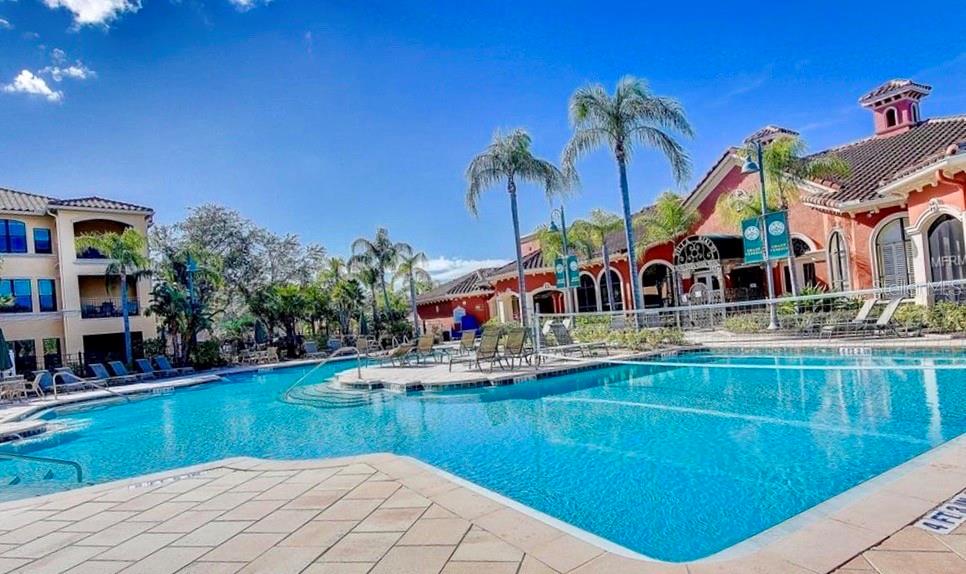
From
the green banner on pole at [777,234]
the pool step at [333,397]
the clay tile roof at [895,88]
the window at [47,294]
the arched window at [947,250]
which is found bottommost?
the pool step at [333,397]

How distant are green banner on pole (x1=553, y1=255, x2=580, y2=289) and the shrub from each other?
647 inches

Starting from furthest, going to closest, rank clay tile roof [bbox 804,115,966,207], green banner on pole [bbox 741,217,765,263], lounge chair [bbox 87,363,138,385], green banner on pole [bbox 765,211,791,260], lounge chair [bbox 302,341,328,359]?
lounge chair [bbox 302,341,328,359]
lounge chair [bbox 87,363,138,385]
clay tile roof [bbox 804,115,966,207]
green banner on pole [bbox 741,217,765,263]
green banner on pole [bbox 765,211,791,260]

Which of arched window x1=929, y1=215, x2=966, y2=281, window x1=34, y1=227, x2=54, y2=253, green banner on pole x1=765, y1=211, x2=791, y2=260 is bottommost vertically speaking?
arched window x1=929, y1=215, x2=966, y2=281

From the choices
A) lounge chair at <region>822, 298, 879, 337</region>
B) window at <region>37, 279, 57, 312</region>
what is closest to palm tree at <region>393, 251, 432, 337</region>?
window at <region>37, 279, 57, 312</region>

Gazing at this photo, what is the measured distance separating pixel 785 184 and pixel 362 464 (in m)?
18.7

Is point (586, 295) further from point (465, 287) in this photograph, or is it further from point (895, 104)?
point (895, 104)

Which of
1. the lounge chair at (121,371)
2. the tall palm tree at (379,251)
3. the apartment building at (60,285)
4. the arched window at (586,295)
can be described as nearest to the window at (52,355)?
the apartment building at (60,285)

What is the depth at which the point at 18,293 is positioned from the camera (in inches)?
1062

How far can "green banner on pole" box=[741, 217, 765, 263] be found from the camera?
60.0 ft

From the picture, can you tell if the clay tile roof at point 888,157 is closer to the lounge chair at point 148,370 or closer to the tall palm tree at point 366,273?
the tall palm tree at point 366,273

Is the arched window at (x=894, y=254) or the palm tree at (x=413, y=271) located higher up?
the palm tree at (x=413, y=271)

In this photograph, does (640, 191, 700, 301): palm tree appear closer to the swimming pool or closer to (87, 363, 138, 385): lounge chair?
the swimming pool

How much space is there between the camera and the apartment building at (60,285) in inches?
1058

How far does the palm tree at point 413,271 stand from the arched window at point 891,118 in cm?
2469
